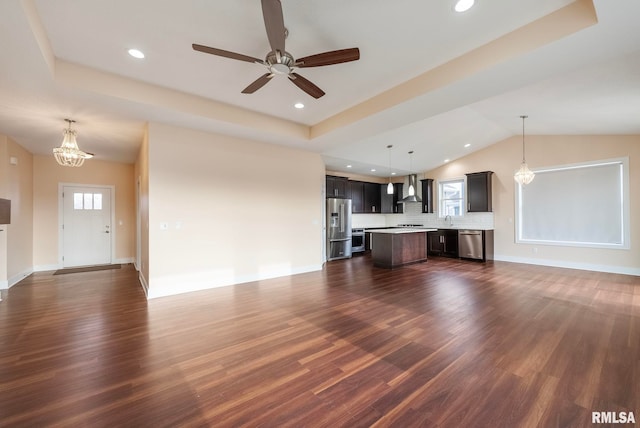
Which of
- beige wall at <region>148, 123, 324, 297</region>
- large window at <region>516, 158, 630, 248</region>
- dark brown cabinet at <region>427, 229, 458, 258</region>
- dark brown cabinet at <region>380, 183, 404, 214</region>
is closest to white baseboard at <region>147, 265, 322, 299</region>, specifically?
beige wall at <region>148, 123, 324, 297</region>

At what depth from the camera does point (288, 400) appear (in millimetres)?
1803

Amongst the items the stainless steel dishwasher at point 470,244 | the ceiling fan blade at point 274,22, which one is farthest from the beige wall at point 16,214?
the stainless steel dishwasher at point 470,244

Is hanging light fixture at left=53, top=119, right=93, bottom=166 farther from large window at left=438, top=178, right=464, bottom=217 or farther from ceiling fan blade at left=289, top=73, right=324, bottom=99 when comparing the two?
large window at left=438, top=178, right=464, bottom=217

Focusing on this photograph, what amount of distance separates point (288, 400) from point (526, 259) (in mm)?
7580

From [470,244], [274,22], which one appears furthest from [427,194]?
[274,22]

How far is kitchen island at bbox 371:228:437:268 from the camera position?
6.30m

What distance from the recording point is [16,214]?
4945 mm

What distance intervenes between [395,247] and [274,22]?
5.41 meters

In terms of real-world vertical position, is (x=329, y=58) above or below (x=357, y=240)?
above

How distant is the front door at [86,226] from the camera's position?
6.26m

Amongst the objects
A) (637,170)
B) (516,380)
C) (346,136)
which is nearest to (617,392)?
(516,380)

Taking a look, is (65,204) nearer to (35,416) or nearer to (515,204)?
(35,416)

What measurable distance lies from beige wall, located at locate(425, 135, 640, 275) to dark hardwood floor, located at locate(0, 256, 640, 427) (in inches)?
87.4

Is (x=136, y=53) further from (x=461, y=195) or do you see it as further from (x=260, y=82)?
(x=461, y=195)
